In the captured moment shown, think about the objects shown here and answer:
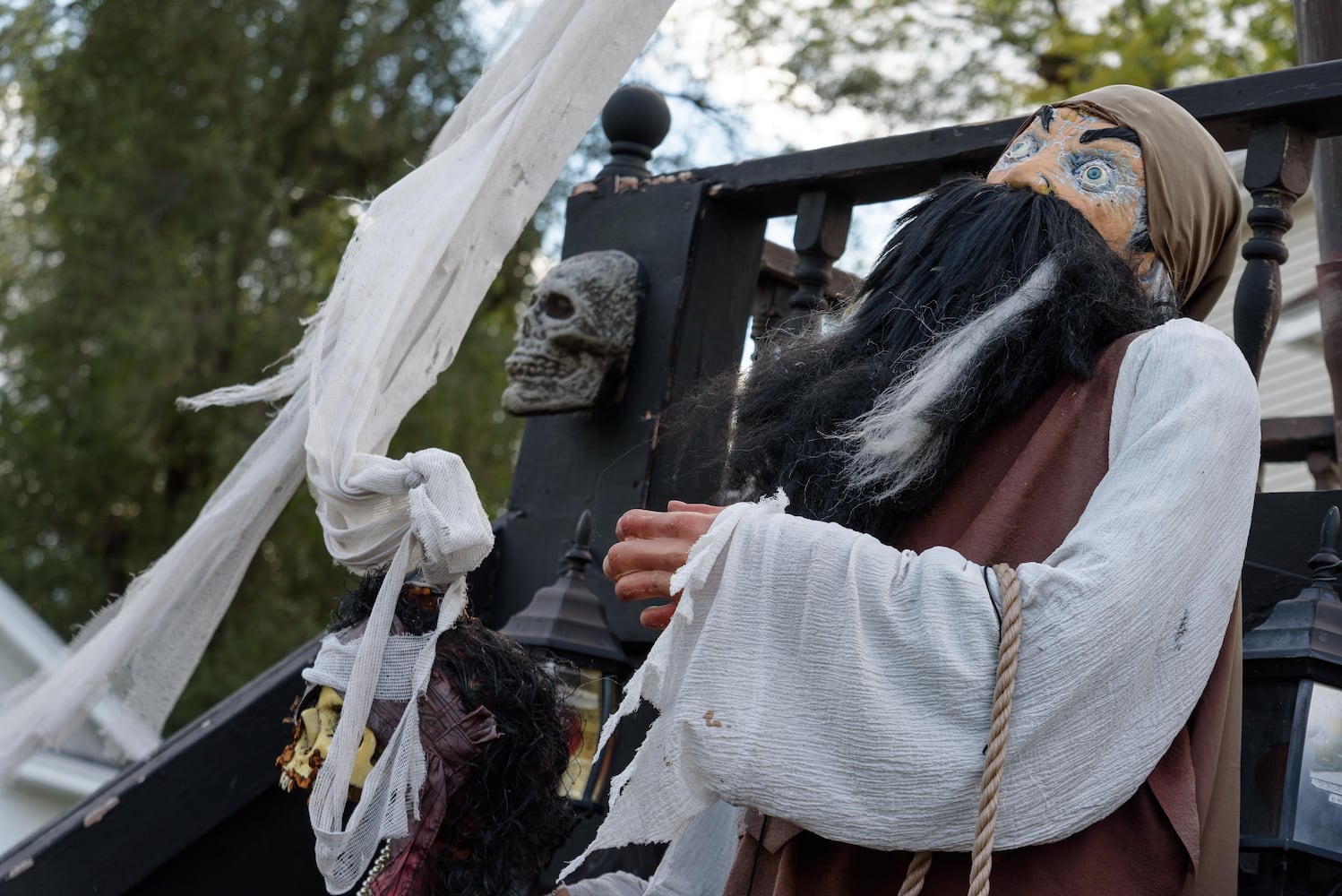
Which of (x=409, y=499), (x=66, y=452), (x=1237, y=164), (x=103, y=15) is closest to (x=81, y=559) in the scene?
(x=66, y=452)

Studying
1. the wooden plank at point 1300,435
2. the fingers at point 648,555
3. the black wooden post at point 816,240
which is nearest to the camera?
the fingers at point 648,555

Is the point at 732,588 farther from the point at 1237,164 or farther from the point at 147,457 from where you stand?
the point at 147,457

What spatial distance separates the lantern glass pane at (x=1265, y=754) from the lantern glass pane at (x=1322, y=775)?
0.08ft

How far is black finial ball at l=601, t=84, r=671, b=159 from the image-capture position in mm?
2953

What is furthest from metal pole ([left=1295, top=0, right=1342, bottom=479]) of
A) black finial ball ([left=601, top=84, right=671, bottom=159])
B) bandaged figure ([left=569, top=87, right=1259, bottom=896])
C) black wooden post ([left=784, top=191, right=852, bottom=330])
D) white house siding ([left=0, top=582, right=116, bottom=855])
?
white house siding ([left=0, top=582, right=116, bottom=855])

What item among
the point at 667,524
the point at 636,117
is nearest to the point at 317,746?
the point at 667,524

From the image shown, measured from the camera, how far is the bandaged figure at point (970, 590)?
4.71 ft

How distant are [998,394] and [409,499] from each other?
75cm

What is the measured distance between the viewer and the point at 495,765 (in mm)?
1941

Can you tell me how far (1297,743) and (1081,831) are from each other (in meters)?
0.57

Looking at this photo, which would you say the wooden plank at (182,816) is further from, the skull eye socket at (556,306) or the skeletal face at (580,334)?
the skull eye socket at (556,306)

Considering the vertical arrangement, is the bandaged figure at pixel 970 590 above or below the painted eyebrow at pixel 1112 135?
below

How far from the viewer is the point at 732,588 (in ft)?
A: 4.99

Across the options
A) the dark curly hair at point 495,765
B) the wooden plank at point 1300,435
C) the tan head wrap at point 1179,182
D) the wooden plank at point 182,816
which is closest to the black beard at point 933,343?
the tan head wrap at point 1179,182
